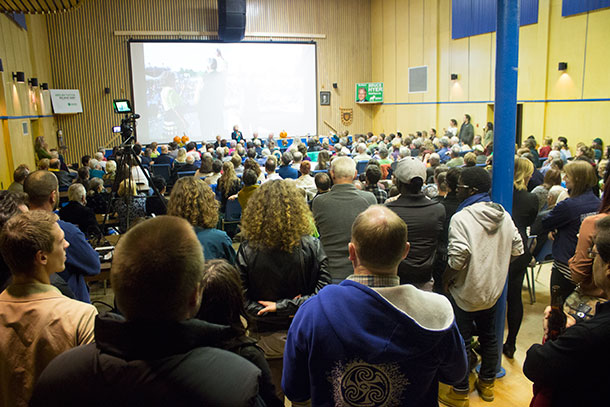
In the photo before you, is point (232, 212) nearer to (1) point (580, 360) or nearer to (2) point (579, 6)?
(1) point (580, 360)

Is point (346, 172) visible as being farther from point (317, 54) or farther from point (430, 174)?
point (317, 54)

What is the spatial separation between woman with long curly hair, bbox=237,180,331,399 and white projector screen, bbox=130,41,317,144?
1540 cm

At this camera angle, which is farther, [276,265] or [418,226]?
[418,226]

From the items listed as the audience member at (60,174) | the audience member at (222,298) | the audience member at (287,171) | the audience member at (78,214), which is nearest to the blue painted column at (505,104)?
the audience member at (222,298)

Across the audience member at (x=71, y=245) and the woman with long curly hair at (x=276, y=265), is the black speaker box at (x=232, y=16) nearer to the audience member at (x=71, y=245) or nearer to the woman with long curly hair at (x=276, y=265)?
the audience member at (x=71, y=245)

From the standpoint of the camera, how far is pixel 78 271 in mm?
2748

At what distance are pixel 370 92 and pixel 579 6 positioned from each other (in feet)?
29.3

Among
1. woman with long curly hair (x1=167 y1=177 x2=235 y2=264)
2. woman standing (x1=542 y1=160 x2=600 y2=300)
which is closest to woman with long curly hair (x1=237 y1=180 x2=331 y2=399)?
woman with long curly hair (x1=167 y1=177 x2=235 y2=264)

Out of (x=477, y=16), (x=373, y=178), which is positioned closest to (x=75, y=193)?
(x=373, y=178)

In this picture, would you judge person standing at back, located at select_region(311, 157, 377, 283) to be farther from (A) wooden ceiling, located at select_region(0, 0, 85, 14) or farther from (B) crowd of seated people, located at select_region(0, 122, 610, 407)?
(A) wooden ceiling, located at select_region(0, 0, 85, 14)

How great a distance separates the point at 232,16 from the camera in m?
15.3

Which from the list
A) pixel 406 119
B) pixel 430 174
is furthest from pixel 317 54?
pixel 430 174

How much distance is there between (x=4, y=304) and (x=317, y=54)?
1800 cm

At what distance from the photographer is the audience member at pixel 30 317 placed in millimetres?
1763
